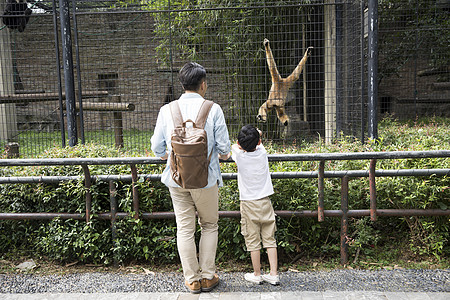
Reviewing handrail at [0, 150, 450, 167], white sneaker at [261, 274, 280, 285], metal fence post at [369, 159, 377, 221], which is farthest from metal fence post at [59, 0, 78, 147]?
metal fence post at [369, 159, 377, 221]

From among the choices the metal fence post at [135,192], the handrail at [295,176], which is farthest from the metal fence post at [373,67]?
the metal fence post at [135,192]

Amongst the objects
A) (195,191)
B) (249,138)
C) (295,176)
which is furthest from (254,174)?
(195,191)

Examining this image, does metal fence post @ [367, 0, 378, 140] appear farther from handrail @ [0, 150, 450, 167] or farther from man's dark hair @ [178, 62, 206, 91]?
man's dark hair @ [178, 62, 206, 91]

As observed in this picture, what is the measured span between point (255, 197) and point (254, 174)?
0.62 feet

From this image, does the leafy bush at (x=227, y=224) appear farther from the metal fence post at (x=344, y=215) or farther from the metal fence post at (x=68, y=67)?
the metal fence post at (x=68, y=67)

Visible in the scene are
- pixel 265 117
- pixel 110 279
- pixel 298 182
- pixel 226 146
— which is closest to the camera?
pixel 226 146

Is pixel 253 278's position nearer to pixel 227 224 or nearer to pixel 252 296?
pixel 252 296

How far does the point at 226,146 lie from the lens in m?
3.23

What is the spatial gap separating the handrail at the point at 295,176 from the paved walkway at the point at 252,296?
60cm

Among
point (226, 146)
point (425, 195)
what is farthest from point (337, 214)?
point (226, 146)

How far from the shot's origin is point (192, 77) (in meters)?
3.25

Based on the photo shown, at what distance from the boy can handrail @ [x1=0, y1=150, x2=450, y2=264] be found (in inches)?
7.4

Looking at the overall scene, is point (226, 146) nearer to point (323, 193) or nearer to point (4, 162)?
point (323, 193)

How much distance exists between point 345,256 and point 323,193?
23.6 inches
